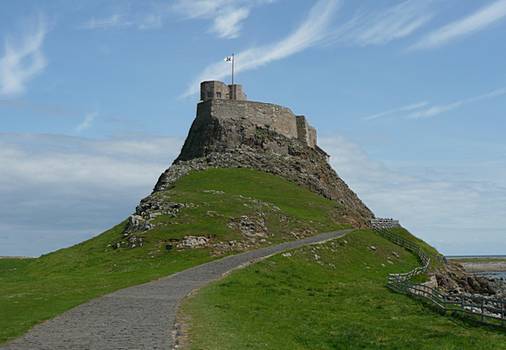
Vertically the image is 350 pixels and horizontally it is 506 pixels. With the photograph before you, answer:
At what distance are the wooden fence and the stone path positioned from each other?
14.8m

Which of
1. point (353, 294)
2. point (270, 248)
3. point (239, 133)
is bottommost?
point (353, 294)

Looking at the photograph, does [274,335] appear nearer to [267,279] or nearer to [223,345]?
[223,345]

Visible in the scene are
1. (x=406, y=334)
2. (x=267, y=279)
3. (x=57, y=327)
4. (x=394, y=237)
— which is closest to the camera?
(x=57, y=327)

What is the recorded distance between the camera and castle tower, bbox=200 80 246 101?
119m

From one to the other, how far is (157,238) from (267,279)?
1876cm

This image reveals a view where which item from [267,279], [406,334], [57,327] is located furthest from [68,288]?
[406,334]

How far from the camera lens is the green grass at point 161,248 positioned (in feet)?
121

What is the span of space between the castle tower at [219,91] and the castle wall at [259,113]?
5.15 meters

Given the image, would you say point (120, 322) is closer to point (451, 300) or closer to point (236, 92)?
point (451, 300)

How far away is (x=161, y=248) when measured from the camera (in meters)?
59.4

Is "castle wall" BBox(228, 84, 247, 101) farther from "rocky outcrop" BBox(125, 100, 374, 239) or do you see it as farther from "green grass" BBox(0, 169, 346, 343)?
"green grass" BBox(0, 169, 346, 343)

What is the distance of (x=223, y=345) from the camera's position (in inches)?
872

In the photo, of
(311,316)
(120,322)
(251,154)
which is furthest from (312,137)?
(120,322)

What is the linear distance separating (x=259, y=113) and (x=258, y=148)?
29.0 feet
